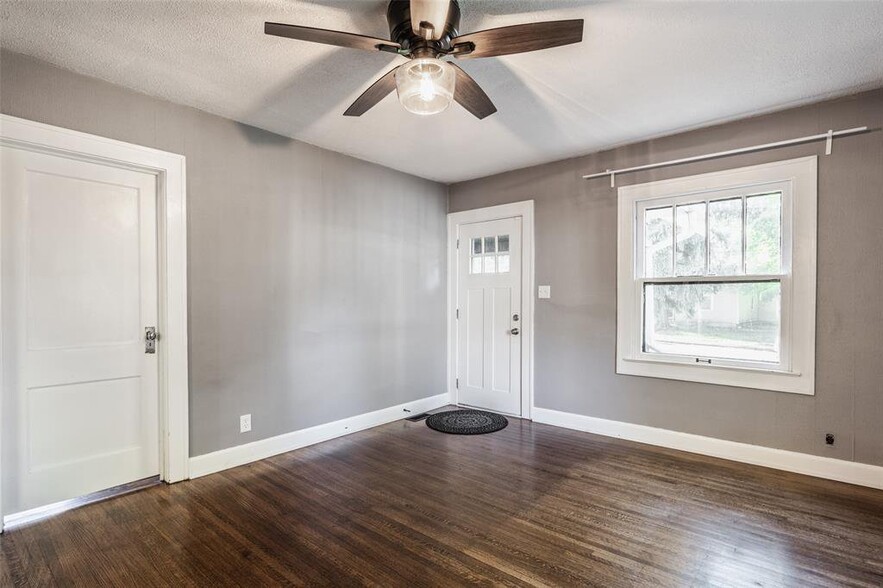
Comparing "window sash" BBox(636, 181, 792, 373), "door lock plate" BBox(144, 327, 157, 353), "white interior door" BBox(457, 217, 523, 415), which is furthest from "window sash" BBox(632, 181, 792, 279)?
"door lock plate" BBox(144, 327, 157, 353)

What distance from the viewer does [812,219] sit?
295cm

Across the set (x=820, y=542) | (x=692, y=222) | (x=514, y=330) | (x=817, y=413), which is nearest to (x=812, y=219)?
(x=692, y=222)

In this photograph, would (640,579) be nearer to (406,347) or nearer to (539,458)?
(539,458)

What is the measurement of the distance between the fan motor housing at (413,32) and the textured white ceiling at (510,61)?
0.13 metres

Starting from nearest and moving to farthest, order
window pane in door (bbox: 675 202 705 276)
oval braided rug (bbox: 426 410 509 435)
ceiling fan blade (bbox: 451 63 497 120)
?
ceiling fan blade (bbox: 451 63 497 120) → window pane in door (bbox: 675 202 705 276) → oval braided rug (bbox: 426 410 509 435)

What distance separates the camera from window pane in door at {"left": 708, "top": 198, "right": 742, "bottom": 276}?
327 centimetres

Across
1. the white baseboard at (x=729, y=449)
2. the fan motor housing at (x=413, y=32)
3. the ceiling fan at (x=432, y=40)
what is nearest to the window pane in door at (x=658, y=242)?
the white baseboard at (x=729, y=449)

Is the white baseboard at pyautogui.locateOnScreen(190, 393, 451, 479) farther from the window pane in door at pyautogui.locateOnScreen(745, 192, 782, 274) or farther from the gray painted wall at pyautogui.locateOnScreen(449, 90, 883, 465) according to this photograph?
the window pane in door at pyautogui.locateOnScreen(745, 192, 782, 274)

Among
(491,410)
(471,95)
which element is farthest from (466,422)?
(471,95)

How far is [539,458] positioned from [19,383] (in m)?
3.28

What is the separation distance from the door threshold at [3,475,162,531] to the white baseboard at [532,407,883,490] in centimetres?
322

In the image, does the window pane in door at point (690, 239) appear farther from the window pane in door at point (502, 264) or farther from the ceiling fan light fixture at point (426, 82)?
the ceiling fan light fixture at point (426, 82)

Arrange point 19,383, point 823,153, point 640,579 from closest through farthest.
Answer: point 640,579 < point 19,383 < point 823,153

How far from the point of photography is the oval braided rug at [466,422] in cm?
393
